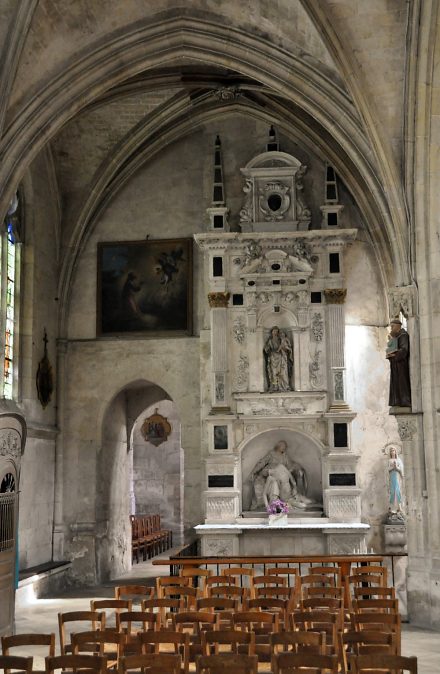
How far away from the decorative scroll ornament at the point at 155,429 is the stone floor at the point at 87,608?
4.36 meters

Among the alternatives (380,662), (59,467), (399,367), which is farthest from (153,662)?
(59,467)

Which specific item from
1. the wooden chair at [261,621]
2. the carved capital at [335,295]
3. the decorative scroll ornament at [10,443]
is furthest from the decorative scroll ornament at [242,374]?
the wooden chair at [261,621]

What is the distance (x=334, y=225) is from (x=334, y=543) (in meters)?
6.37

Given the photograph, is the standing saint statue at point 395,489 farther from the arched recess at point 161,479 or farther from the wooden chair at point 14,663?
the wooden chair at point 14,663

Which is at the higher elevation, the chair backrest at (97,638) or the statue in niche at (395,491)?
the statue in niche at (395,491)

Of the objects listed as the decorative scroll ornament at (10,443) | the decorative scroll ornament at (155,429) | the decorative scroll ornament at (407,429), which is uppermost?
the decorative scroll ornament at (155,429)

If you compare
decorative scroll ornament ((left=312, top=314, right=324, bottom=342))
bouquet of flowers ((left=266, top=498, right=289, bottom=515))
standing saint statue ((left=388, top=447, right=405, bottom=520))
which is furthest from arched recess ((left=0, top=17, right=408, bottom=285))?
bouquet of flowers ((left=266, top=498, right=289, bottom=515))

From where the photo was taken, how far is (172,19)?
1573cm

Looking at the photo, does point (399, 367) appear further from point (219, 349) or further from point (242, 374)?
point (219, 349)

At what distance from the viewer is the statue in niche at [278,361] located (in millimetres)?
18234

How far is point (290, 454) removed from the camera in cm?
1872

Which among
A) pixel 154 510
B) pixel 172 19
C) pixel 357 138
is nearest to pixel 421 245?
pixel 357 138

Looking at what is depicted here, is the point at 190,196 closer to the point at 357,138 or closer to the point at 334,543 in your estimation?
the point at 357,138

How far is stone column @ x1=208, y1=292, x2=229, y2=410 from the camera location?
18188mm
